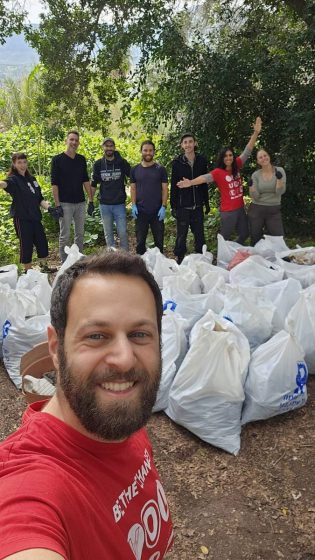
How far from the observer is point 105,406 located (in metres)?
0.85

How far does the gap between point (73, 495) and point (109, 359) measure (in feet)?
0.85

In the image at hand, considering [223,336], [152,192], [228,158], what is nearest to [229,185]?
[228,158]

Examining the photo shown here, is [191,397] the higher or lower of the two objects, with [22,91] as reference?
lower

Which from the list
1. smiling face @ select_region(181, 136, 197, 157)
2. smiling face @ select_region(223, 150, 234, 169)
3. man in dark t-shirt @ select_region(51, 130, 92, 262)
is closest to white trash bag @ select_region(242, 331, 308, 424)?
smiling face @ select_region(223, 150, 234, 169)

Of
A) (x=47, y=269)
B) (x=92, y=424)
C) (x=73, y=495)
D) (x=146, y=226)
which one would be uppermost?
(x=92, y=424)

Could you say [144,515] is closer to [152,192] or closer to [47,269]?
[152,192]

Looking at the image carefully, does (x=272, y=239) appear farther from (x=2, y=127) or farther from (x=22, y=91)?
(x=2, y=127)

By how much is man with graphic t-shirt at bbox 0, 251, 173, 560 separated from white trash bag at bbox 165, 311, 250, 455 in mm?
1554

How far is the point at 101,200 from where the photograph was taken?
5.30 m

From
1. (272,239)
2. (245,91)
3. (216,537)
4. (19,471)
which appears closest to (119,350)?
(19,471)

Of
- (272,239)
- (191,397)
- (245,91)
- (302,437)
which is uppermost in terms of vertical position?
(245,91)

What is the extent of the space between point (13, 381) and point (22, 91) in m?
13.6

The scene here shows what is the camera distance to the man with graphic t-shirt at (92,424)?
812 mm

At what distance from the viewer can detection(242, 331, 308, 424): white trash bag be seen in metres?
2.54
